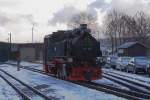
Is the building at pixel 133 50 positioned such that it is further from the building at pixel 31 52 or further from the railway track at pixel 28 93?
the railway track at pixel 28 93

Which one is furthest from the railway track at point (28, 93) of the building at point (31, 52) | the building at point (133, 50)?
the building at point (31, 52)

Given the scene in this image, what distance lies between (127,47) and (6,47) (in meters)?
22.2

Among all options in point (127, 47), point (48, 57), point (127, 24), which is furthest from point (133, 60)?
point (127, 24)

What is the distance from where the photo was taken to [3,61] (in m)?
76.1

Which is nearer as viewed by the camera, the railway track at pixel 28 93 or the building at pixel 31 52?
the railway track at pixel 28 93

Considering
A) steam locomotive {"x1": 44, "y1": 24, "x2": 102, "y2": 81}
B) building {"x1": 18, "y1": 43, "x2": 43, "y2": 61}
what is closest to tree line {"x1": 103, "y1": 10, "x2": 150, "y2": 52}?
building {"x1": 18, "y1": 43, "x2": 43, "y2": 61}

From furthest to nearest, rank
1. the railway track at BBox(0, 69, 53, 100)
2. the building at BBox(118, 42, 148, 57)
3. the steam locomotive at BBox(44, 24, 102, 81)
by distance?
the building at BBox(118, 42, 148, 57)
the steam locomotive at BBox(44, 24, 102, 81)
the railway track at BBox(0, 69, 53, 100)

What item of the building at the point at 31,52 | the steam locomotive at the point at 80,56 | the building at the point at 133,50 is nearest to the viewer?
the steam locomotive at the point at 80,56

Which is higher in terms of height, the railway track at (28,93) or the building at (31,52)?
the building at (31,52)

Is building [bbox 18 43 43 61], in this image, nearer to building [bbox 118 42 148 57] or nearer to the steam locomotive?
building [bbox 118 42 148 57]

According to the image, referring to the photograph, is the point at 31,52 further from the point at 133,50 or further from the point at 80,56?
the point at 80,56

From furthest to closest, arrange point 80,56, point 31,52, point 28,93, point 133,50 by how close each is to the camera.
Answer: point 31,52 < point 133,50 < point 80,56 < point 28,93

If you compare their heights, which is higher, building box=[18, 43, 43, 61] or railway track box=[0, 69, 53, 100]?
building box=[18, 43, 43, 61]

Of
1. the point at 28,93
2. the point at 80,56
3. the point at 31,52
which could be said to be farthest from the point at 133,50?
the point at 28,93
